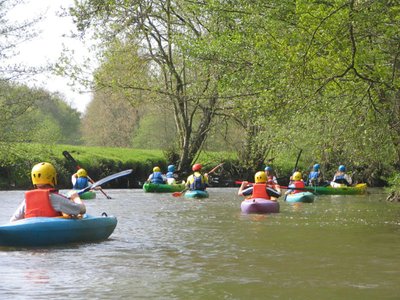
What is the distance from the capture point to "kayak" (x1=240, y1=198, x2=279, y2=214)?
15727 mm

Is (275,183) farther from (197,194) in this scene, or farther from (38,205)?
(38,205)

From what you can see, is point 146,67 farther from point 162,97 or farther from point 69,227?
point 69,227

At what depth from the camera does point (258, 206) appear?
1573 centimetres

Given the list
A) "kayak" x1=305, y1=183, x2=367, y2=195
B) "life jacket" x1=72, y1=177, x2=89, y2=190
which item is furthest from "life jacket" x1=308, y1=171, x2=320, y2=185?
"life jacket" x1=72, y1=177, x2=89, y2=190

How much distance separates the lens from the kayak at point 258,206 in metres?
15.7

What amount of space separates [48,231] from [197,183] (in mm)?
13086

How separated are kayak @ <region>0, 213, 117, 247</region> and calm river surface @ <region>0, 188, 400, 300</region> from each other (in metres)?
0.16

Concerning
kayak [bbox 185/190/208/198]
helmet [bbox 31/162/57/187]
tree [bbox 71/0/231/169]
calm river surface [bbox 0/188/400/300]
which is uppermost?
tree [bbox 71/0/231/169]

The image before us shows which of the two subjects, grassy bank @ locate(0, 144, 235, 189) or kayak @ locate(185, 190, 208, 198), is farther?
kayak @ locate(185, 190, 208, 198)

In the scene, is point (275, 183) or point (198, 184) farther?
point (198, 184)

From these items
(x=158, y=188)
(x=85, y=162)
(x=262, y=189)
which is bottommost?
(x=158, y=188)

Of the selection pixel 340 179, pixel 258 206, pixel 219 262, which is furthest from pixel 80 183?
pixel 219 262

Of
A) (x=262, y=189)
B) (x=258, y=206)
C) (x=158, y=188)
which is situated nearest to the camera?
(x=258, y=206)

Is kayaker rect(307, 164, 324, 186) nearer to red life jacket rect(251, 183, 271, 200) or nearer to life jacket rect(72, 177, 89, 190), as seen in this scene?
life jacket rect(72, 177, 89, 190)
